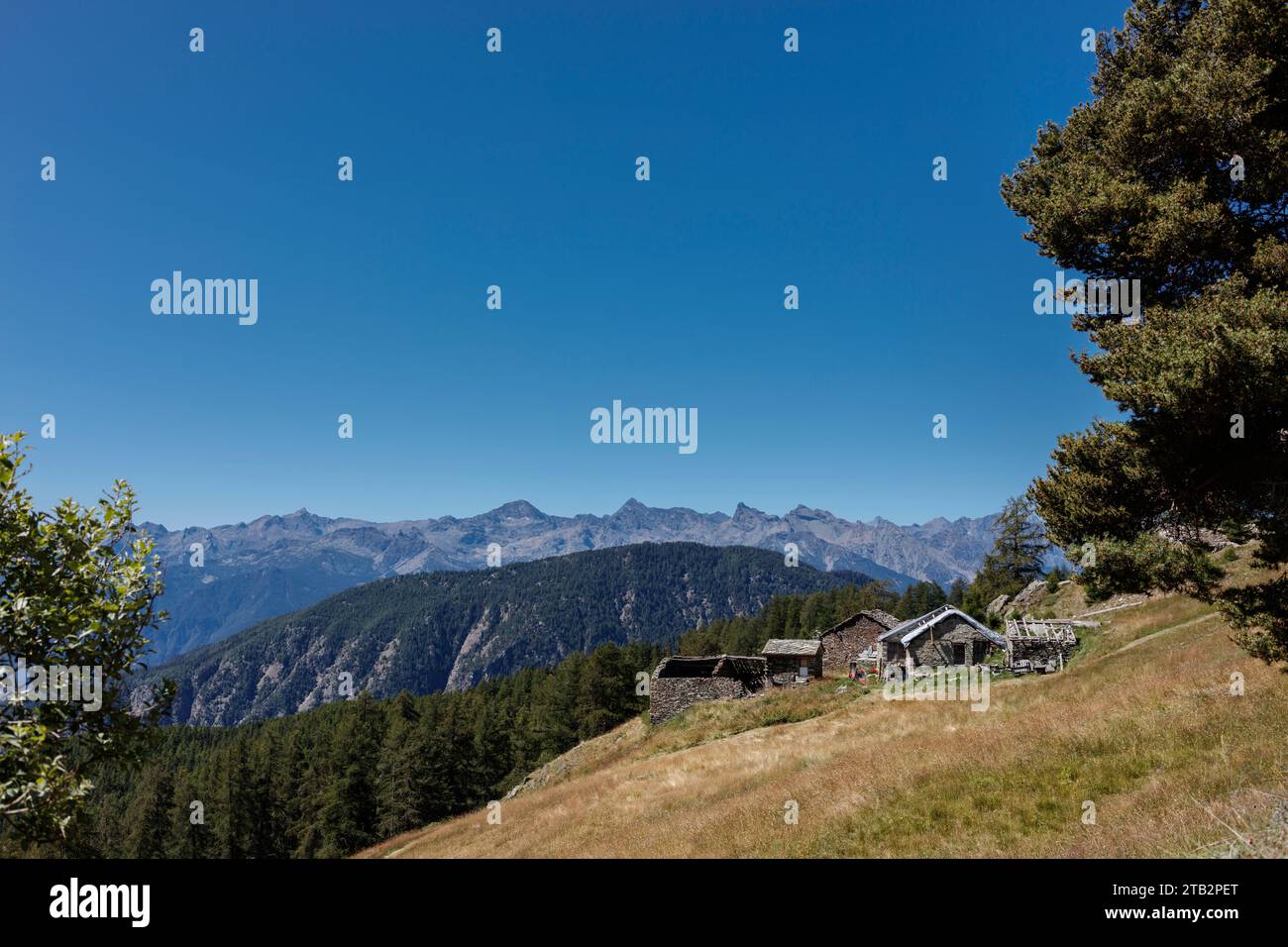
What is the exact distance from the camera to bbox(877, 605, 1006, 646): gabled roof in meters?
46.3

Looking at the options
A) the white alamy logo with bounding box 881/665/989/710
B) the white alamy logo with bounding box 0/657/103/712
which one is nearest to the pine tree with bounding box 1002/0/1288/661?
the white alamy logo with bounding box 881/665/989/710

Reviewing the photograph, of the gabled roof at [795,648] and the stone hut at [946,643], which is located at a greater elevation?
the stone hut at [946,643]

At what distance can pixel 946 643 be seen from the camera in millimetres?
47156

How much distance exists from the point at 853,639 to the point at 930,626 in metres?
13.5

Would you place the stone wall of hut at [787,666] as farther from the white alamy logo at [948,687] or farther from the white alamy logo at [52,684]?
the white alamy logo at [52,684]

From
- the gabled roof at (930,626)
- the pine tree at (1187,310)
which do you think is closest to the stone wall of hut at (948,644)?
the gabled roof at (930,626)

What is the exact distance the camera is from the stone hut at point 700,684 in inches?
2000

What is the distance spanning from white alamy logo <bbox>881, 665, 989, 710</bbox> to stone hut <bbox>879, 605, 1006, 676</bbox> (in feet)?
13.4

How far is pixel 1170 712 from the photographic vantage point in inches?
544
